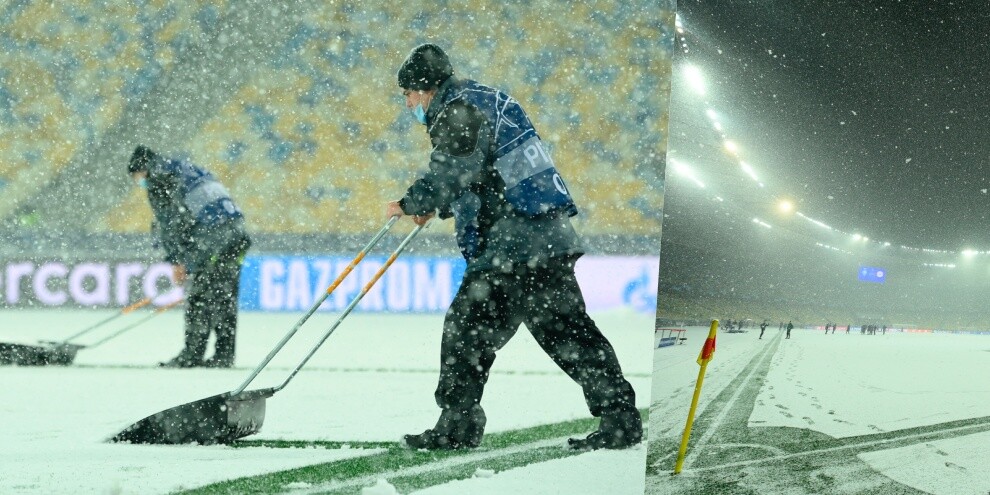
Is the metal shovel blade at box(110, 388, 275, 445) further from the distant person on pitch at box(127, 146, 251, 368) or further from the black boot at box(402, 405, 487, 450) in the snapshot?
the distant person on pitch at box(127, 146, 251, 368)

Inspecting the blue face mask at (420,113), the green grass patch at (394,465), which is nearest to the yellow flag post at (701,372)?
the green grass patch at (394,465)

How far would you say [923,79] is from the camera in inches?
56.4

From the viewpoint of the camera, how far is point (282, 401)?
2.98 metres

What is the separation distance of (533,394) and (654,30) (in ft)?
13.4

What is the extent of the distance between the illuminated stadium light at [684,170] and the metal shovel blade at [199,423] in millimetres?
1179

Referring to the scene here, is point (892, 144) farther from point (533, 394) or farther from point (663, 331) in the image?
point (533, 394)

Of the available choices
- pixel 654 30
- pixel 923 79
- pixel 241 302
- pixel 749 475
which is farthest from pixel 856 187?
pixel 654 30

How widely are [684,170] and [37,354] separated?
3278 mm

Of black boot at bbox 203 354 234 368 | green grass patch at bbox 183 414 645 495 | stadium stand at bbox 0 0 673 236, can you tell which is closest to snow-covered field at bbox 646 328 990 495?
green grass patch at bbox 183 414 645 495

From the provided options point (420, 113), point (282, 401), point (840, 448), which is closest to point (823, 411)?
point (840, 448)

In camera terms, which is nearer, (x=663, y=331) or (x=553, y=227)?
(x=663, y=331)

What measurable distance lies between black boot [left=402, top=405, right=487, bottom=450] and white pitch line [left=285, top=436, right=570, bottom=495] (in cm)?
3

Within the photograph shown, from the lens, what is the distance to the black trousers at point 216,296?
341 centimetres

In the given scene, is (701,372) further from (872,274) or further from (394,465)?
(394,465)
